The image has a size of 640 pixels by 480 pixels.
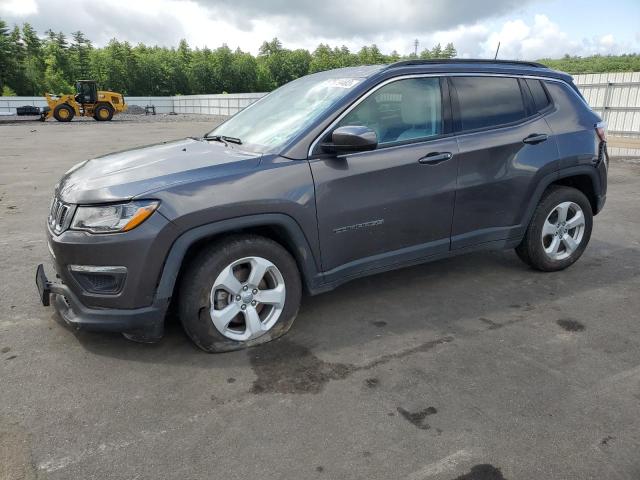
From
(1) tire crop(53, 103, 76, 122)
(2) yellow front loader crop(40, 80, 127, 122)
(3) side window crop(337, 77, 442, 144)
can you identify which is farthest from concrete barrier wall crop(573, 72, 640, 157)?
(1) tire crop(53, 103, 76, 122)

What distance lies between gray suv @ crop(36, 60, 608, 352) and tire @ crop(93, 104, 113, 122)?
1336 inches

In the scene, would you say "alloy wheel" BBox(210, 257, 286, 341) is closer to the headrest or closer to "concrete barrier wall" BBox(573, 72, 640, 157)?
the headrest

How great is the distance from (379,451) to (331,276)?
4.57 ft

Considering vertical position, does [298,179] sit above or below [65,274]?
above

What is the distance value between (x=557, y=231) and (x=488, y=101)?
140cm

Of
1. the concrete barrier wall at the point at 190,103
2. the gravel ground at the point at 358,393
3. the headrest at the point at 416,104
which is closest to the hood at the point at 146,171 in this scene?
the gravel ground at the point at 358,393

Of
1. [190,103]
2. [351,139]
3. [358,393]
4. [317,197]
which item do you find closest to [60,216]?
[317,197]

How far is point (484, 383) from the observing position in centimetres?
297

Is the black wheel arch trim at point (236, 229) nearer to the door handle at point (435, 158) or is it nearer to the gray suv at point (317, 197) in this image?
the gray suv at point (317, 197)

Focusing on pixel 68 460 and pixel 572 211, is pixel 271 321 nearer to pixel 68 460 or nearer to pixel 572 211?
pixel 68 460

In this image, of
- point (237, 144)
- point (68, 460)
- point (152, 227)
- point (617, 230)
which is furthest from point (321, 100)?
point (617, 230)

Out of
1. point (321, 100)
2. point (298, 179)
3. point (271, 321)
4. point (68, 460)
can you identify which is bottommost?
point (68, 460)

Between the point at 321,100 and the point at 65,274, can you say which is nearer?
the point at 65,274

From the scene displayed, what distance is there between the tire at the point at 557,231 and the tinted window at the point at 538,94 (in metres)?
0.73
